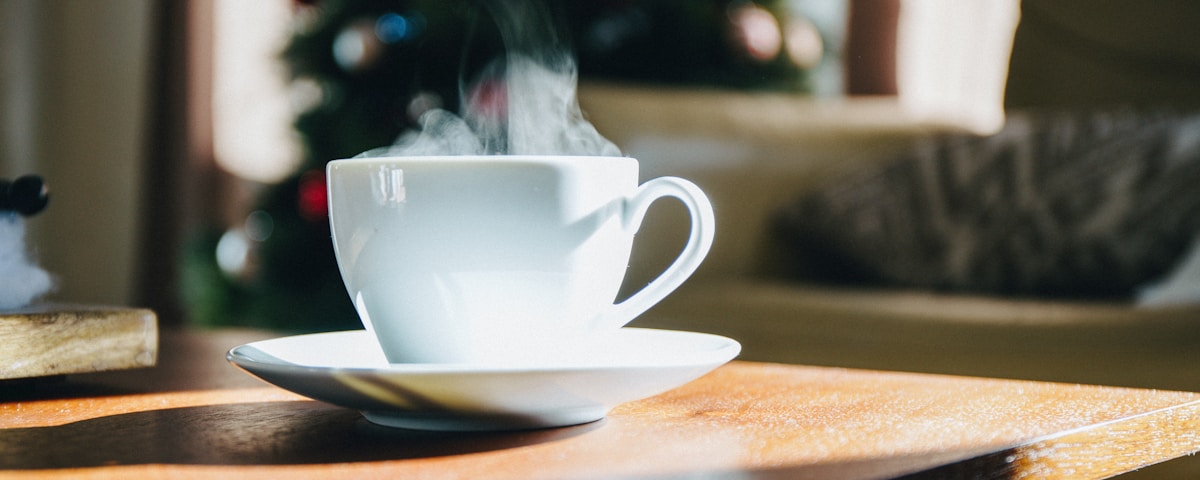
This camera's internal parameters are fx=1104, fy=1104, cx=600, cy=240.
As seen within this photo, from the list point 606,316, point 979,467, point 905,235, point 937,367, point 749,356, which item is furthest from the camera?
point 905,235

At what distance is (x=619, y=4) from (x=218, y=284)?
49.6 inches

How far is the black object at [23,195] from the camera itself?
640 millimetres

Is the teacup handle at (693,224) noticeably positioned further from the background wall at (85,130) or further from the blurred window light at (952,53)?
the background wall at (85,130)

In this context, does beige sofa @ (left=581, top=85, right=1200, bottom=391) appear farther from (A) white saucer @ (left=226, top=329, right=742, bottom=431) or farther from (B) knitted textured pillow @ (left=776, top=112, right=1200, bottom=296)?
(A) white saucer @ (left=226, top=329, right=742, bottom=431)

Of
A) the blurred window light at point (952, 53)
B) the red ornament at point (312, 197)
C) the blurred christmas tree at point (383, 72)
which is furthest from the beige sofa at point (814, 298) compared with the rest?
the blurred window light at point (952, 53)

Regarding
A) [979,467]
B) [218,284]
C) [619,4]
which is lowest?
[218,284]

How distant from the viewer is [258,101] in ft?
11.6

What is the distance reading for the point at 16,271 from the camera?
2.03 ft

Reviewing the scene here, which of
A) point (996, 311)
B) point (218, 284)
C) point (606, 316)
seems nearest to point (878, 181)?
point (996, 311)

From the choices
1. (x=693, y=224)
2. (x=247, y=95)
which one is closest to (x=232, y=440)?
(x=693, y=224)

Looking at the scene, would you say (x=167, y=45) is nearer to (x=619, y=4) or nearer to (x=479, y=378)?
(x=619, y=4)

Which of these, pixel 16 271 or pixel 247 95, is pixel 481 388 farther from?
pixel 247 95

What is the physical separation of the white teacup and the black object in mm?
256

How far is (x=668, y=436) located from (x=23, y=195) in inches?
17.2
